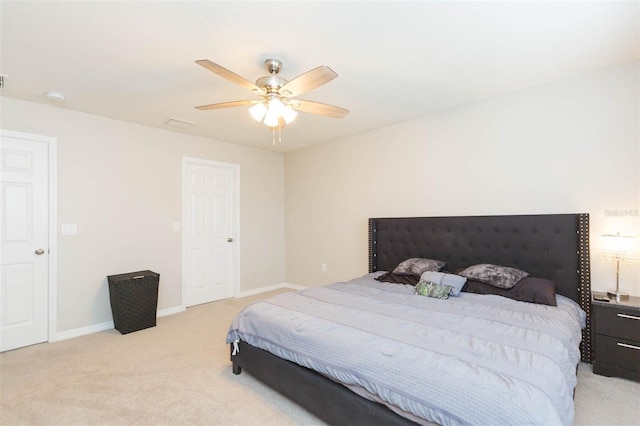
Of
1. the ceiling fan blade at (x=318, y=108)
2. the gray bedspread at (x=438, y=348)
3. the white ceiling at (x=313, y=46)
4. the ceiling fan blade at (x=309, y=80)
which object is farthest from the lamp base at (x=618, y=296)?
the ceiling fan blade at (x=309, y=80)

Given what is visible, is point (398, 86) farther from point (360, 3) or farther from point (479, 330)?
point (479, 330)

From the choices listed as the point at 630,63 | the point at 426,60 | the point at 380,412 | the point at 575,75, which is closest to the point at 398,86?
the point at 426,60

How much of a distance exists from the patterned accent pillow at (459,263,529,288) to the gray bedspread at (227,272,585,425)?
214 mm

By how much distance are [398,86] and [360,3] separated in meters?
1.20

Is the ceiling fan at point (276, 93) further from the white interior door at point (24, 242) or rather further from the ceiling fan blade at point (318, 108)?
the white interior door at point (24, 242)

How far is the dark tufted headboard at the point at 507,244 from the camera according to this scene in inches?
105

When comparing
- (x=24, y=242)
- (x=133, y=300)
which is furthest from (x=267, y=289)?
(x=24, y=242)

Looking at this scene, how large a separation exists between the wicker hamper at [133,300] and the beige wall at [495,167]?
2371mm

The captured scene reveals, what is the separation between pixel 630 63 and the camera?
99.2 inches

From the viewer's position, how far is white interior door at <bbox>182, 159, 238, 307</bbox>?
14.4ft

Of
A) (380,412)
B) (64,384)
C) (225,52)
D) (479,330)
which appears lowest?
(64,384)

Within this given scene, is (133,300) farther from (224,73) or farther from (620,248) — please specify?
(620,248)

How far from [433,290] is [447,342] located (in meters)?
1.08

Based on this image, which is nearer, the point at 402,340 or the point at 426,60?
the point at 402,340
